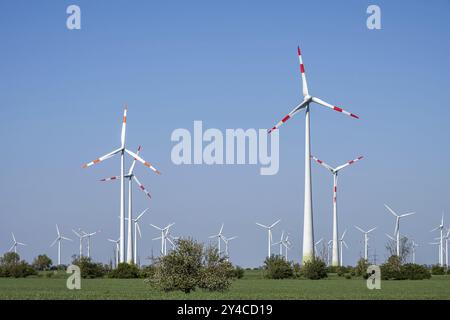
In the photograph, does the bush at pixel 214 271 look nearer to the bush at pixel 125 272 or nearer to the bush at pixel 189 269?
the bush at pixel 189 269

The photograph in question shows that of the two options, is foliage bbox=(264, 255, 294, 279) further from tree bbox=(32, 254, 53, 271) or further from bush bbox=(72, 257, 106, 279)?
tree bbox=(32, 254, 53, 271)

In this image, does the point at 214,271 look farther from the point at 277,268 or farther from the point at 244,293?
the point at 277,268

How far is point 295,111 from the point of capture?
349 ft

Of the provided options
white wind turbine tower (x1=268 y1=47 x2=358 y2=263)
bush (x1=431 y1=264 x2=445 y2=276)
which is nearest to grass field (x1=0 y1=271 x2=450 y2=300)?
white wind turbine tower (x1=268 y1=47 x2=358 y2=263)

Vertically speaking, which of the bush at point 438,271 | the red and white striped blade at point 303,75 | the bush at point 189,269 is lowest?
the bush at point 438,271

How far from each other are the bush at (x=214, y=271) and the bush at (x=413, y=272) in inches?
2151

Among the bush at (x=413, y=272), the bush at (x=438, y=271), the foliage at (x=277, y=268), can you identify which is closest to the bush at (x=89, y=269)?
the foliage at (x=277, y=268)

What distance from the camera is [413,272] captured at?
112 meters

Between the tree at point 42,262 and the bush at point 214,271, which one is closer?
the bush at point 214,271

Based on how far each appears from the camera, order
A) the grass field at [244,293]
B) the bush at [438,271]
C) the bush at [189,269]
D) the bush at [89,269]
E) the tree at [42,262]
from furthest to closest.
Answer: the tree at [42,262]
the bush at [438,271]
the bush at [89,269]
the bush at [189,269]
the grass field at [244,293]

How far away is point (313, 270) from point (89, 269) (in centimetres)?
3394

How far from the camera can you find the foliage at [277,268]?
376ft
